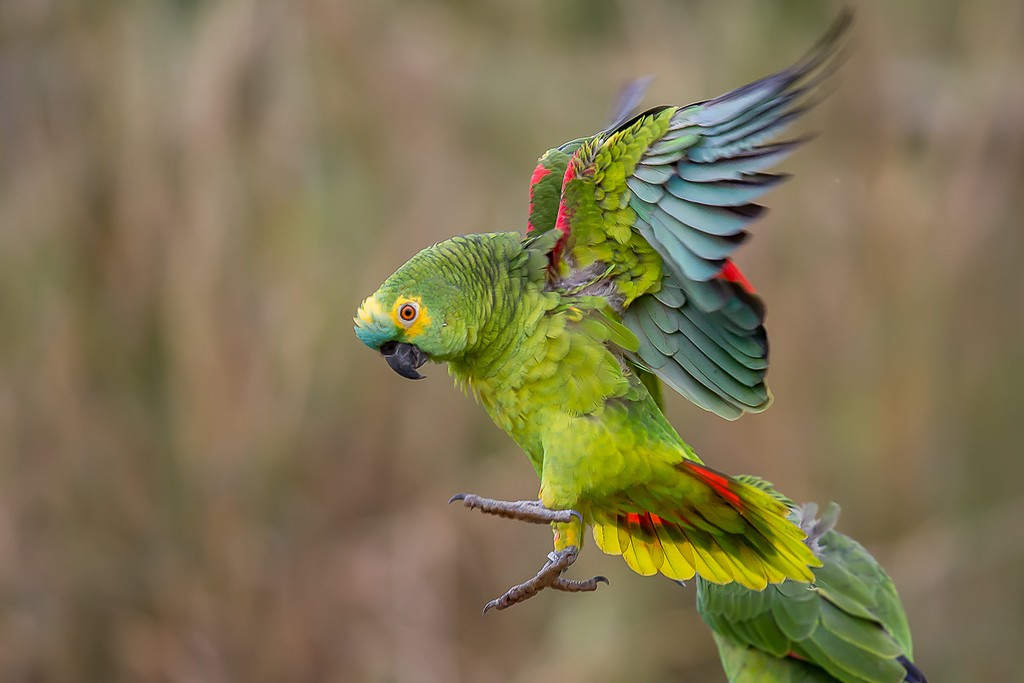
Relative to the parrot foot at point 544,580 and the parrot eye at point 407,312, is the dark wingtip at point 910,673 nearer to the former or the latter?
the parrot foot at point 544,580

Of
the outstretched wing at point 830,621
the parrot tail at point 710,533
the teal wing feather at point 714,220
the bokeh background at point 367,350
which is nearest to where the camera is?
the teal wing feather at point 714,220

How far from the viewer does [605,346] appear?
210 cm

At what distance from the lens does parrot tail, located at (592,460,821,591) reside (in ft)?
6.83

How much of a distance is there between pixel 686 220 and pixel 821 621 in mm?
1250

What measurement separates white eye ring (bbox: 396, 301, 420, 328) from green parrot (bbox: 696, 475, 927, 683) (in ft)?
3.12

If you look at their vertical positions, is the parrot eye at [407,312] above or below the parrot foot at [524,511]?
above

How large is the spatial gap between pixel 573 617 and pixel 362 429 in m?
1.53

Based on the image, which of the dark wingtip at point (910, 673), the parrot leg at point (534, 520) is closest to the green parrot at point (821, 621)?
the dark wingtip at point (910, 673)

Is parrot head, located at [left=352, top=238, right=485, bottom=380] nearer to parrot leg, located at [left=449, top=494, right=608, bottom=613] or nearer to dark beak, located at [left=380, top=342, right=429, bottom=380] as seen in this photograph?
dark beak, located at [left=380, top=342, right=429, bottom=380]

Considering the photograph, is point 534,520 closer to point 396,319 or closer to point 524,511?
point 524,511

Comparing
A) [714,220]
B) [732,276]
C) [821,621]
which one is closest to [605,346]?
[732,276]

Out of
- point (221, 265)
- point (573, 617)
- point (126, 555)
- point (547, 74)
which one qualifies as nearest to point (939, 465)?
point (573, 617)

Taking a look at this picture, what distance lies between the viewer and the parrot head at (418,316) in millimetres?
1994

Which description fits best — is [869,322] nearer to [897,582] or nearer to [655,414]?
[897,582]
